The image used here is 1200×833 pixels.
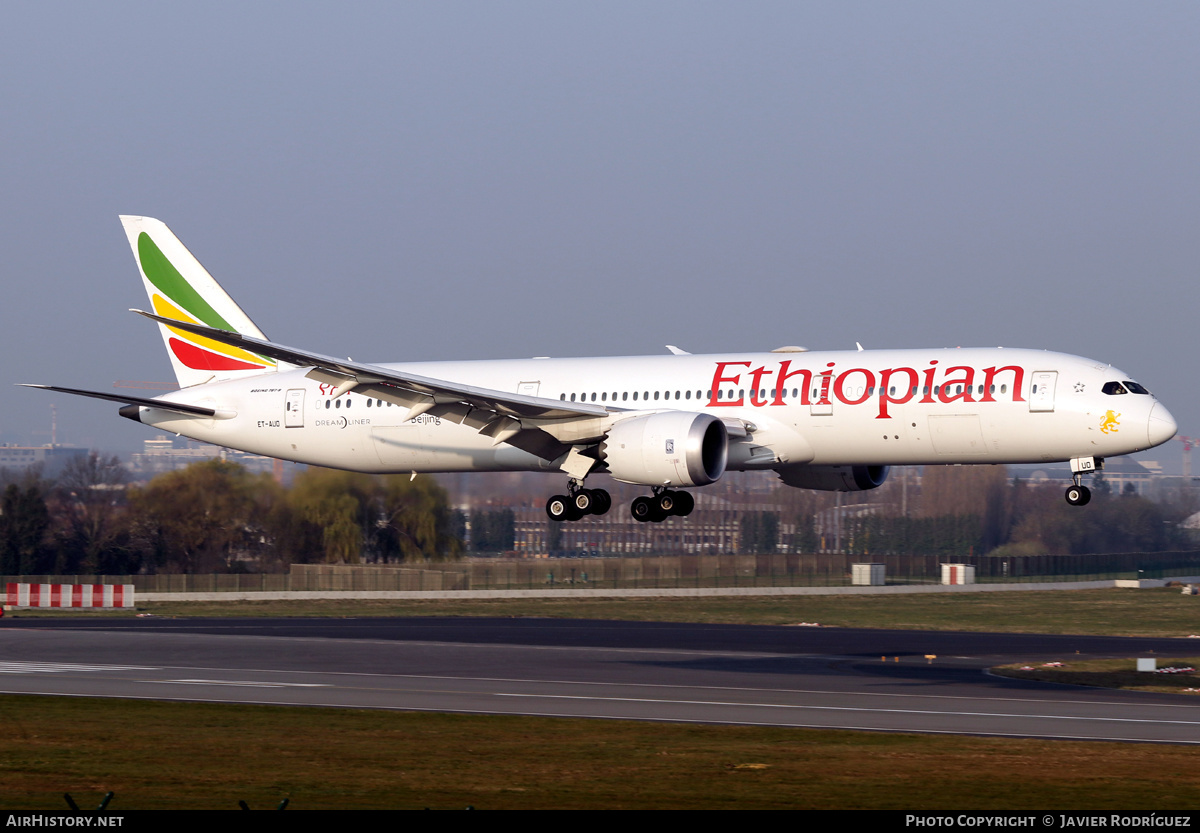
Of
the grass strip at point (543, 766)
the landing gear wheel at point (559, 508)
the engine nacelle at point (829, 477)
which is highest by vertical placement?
the engine nacelle at point (829, 477)

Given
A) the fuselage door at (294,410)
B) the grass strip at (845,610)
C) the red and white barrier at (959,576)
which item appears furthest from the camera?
the red and white barrier at (959,576)

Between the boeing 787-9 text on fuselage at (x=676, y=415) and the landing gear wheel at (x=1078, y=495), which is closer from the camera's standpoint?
the boeing 787-9 text on fuselage at (x=676, y=415)

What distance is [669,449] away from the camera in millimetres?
41438

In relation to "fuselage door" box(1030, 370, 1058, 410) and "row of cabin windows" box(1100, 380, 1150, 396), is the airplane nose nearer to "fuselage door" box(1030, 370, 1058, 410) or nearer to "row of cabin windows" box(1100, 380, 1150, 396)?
"row of cabin windows" box(1100, 380, 1150, 396)

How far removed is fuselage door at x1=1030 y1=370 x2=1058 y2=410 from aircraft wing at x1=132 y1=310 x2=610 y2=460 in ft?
40.2

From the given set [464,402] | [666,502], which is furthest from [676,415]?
[464,402]

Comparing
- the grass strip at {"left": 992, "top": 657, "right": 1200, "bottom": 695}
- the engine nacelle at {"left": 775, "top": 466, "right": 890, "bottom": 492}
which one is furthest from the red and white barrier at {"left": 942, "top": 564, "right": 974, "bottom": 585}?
the engine nacelle at {"left": 775, "top": 466, "right": 890, "bottom": 492}

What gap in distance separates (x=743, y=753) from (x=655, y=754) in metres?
1.50

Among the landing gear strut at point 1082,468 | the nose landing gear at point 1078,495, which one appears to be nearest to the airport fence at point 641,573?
the nose landing gear at point 1078,495

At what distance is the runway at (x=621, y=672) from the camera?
102 ft

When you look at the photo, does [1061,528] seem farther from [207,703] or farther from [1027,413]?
[207,703]

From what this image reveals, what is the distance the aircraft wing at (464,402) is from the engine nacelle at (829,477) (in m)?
6.73

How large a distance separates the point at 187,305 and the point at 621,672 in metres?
23.1

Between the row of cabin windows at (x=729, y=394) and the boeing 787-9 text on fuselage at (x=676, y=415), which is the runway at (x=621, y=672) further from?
the row of cabin windows at (x=729, y=394)
